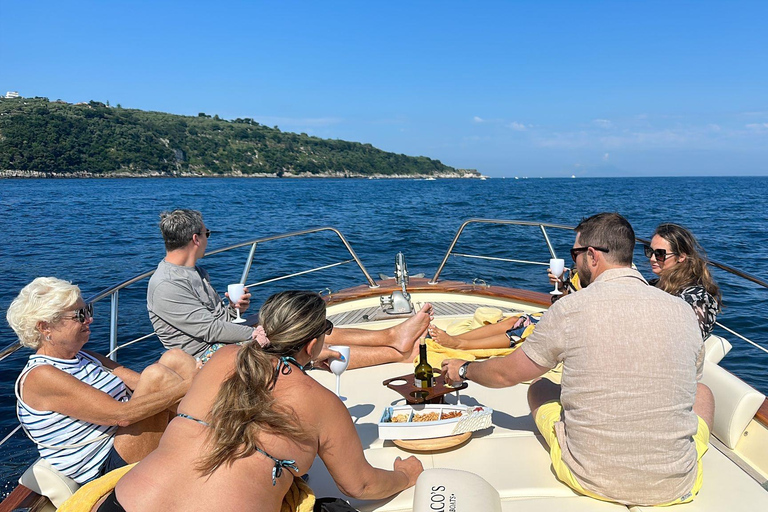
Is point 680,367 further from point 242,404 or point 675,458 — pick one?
point 242,404

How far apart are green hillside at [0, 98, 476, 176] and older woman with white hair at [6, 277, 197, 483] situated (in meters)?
69.2

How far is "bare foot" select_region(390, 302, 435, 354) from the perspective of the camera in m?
3.04

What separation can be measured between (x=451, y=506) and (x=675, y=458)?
0.76m

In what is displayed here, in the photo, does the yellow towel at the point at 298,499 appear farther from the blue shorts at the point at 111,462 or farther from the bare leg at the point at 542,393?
the bare leg at the point at 542,393

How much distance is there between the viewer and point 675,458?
1.63 metres

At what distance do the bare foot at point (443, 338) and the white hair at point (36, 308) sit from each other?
1968mm

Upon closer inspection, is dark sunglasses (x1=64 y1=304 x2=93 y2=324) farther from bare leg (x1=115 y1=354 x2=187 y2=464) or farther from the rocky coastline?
the rocky coastline

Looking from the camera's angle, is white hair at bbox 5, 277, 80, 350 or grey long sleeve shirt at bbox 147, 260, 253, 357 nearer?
white hair at bbox 5, 277, 80, 350

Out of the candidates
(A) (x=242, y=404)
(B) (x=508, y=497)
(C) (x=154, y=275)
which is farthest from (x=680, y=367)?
(C) (x=154, y=275)

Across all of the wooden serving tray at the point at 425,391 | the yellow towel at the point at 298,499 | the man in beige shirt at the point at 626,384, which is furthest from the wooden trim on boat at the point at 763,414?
the yellow towel at the point at 298,499

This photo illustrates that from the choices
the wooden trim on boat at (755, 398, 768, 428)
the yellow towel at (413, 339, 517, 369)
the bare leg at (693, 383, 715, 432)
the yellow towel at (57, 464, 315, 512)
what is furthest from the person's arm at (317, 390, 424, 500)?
the wooden trim on boat at (755, 398, 768, 428)

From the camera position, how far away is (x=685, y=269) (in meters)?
2.66

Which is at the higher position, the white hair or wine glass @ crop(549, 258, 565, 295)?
the white hair

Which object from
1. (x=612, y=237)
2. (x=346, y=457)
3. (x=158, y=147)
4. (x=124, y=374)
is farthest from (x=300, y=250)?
(x=158, y=147)
